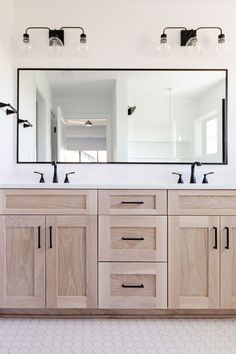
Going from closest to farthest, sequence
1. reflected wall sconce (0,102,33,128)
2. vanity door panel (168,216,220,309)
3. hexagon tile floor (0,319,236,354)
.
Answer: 1. hexagon tile floor (0,319,236,354)
2. vanity door panel (168,216,220,309)
3. reflected wall sconce (0,102,33,128)

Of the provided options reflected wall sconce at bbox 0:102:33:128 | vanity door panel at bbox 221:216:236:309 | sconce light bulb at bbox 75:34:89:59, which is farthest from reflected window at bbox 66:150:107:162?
vanity door panel at bbox 221:216:236:309

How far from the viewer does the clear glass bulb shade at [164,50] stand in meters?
2.41

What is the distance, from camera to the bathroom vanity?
1.90 m

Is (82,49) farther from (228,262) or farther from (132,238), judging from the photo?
(228,262)

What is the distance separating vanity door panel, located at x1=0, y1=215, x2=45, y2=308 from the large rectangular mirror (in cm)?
71

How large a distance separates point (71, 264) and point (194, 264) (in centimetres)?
82

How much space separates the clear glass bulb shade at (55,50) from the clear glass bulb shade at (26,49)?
17 cm

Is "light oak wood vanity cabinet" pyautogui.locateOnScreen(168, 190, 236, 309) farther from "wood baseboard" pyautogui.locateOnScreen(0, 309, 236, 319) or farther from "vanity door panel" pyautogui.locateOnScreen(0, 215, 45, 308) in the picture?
"vanity door panel" pyautogui.locateOnScreen(0, 215, 45, 308)

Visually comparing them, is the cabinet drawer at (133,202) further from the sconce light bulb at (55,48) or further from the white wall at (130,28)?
the sconce light bulb at (55,48)

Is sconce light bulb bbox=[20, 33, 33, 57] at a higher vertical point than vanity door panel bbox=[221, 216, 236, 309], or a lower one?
higher

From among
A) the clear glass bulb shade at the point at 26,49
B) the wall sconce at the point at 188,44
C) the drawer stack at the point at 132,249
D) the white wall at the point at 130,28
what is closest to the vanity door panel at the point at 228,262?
the drawer stack at the point at 132,249

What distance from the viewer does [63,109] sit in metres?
2.46

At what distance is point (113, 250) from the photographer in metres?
1.90

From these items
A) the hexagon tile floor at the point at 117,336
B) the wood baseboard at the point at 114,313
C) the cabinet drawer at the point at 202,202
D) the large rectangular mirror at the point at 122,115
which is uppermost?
the large rectangular mirror at the point at 122,115
